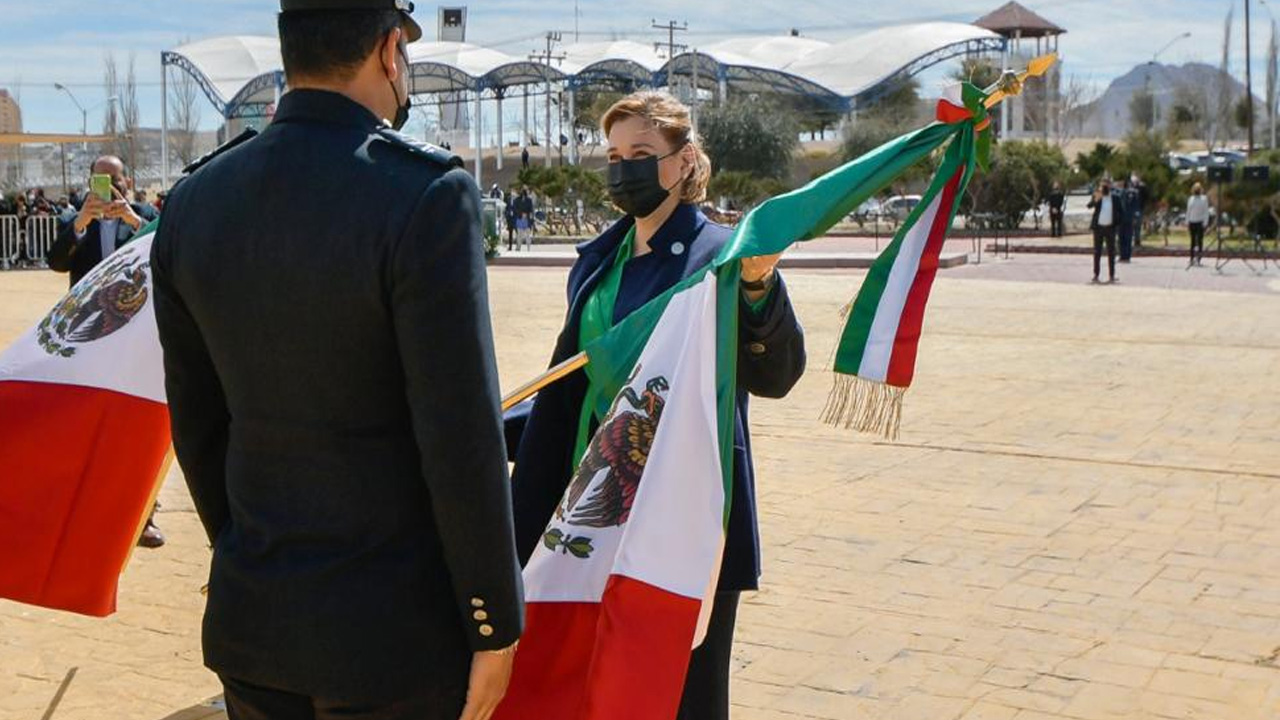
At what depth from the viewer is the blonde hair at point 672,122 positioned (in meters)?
3.95

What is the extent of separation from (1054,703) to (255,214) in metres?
3.72

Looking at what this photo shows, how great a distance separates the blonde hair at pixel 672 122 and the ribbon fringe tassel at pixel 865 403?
65 centimetres

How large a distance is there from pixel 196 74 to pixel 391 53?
108799 millimetres

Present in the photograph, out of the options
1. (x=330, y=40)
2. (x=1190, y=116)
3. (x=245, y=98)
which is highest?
(x=245, y=98)

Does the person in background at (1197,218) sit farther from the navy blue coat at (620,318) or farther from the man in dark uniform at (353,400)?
the man in dark uniform at (353,400)

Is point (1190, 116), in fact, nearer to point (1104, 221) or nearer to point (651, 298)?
point (1104, 221)

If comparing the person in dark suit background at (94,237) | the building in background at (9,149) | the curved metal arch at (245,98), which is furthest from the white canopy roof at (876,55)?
the person in dark suit background at (94,237)

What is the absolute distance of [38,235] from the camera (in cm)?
3447

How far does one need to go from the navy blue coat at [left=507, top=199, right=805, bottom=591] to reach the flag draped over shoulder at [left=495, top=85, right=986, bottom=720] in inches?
4.9

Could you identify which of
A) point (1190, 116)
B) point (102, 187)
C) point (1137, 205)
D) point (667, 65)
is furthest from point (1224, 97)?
point (102, 187)

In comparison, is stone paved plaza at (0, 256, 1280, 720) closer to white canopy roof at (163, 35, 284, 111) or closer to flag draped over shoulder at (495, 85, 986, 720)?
flag draped over shoulder at (495, 85, 986, 720)

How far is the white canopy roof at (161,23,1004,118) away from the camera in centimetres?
9738

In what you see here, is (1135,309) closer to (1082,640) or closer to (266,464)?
(1082,640)

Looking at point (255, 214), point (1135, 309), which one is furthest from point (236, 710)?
point (1135, 309)
